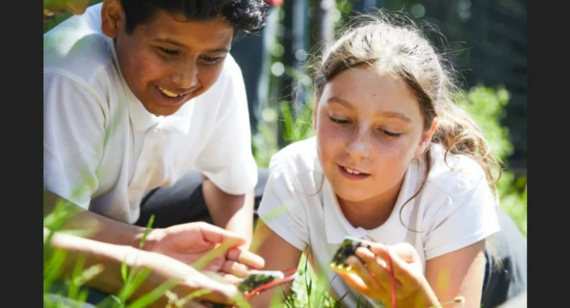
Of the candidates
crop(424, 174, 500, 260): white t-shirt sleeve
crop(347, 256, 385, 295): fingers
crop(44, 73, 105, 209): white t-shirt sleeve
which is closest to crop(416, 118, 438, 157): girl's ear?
crop(424, 174, 500, 260): white t-shirt sleeve

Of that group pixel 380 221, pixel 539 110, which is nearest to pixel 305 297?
pixel 380 221

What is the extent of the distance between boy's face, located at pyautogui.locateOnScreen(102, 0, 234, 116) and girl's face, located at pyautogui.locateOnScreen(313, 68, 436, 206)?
8.4 inches

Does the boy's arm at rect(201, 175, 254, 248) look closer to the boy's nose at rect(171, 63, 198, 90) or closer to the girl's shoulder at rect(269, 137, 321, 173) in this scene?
the girl's shoulder at rect(269, 137, 321, 173)

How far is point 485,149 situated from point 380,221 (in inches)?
11.4

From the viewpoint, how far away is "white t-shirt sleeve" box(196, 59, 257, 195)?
76.1 inches

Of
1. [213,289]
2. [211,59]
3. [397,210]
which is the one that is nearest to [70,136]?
[211,59]

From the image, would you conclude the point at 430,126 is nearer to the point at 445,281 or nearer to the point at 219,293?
the point at 445,281

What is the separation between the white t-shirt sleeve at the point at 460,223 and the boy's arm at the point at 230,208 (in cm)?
47

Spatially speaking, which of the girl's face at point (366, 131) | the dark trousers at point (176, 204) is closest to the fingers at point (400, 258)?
the girl's face at point (366, 131)

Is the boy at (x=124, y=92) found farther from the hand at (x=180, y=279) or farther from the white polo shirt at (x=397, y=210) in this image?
the white polo shirt at (x=397, y=210)

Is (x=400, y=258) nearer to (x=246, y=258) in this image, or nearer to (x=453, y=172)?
(x=246, y=258)

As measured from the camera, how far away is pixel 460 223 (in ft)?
5.48

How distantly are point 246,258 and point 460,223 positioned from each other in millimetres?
422

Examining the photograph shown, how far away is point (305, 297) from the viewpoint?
6.03 feet
